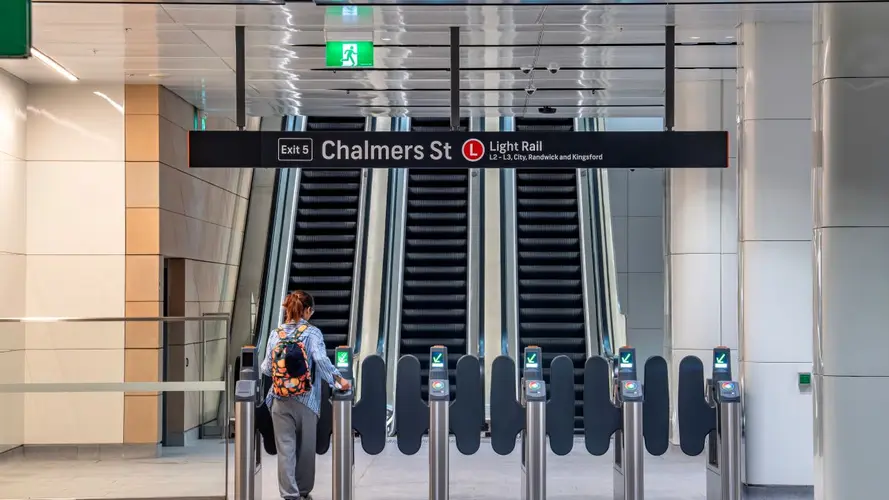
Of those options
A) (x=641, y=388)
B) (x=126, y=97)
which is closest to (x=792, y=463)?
(x=641, y=388)

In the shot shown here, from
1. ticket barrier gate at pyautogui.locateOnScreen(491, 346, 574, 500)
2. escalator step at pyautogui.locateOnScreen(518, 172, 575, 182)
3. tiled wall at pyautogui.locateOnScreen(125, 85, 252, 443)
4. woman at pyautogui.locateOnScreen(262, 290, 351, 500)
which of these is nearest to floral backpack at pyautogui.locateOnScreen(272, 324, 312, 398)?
woman at pyautogui.locateOnScreen(262, 290, 351, 500)

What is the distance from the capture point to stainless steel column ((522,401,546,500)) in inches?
330

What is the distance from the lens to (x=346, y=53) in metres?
9.05

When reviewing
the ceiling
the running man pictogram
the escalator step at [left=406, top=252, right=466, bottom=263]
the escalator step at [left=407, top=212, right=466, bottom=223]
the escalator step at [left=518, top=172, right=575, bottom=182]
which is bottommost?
the escalator step at [left=406, top=252, right=466, bottom=263]

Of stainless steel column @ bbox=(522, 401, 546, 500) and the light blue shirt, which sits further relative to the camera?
stainless steel column @ bbox=(522, 401, 546, 500)

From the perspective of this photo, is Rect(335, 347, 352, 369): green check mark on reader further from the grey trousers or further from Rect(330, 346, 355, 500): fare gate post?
the grey trousers

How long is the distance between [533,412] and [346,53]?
3.23m

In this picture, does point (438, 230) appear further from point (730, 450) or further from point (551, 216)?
point (730, 450)

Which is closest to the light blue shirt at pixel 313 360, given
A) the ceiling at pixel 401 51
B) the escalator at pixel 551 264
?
the ceiling at pixel 401 51

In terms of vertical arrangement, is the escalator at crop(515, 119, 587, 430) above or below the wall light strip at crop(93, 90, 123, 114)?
below

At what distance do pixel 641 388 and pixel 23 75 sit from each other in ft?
23.3

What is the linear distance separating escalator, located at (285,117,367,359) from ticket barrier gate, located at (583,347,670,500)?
19.9ft

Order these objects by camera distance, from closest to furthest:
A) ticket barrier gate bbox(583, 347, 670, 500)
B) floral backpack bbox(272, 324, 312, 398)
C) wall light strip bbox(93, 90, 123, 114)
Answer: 1. floral backpack bbox(272, 324, 312, 398)
2. ticket barrier gate bbox(583, 347, 670, 500)
3. wall light strip bbox(93, 90, 123, 114)

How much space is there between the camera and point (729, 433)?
8516 mm
